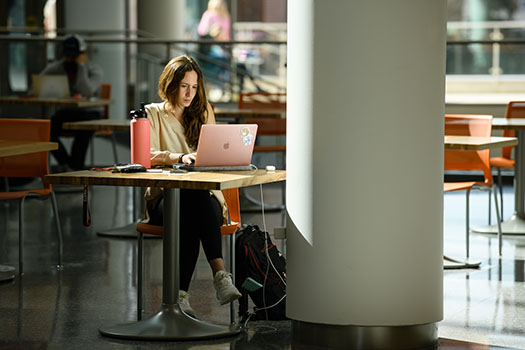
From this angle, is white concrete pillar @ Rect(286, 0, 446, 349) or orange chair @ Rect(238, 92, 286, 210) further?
orange chair @ Rect(238, 92, 286, 210)

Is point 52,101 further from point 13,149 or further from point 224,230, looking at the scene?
point 224,230

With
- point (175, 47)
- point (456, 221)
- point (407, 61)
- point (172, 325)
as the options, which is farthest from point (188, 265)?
point (175, 47)

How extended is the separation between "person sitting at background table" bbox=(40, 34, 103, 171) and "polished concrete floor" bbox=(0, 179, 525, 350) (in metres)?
1.98

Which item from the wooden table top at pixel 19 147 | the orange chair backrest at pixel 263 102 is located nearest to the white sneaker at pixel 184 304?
the wooden table top at pixel 19 147

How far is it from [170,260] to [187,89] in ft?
2.98

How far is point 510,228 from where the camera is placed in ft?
24.0

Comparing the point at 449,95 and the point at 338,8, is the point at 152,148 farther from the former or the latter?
the point at 449,95

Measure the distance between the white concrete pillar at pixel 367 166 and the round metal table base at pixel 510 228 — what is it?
3250 millimetres

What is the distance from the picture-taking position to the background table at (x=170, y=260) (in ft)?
13.2

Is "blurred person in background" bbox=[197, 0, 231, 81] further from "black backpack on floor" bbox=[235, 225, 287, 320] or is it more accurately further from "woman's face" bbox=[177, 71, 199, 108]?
"black backpack on floor" bbox=[235, 225, 287, 320]

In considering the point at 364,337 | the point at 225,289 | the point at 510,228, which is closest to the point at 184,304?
the point at 225,289

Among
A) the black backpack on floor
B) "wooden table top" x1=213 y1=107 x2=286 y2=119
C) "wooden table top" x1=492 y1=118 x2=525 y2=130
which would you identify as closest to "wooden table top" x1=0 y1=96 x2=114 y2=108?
"wooden table top" x1=213 y1=107 x2=286 y2=119

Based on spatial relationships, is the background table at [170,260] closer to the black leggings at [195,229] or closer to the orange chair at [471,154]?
the black leggings at [195,229]

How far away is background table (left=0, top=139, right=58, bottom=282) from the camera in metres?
5.01
